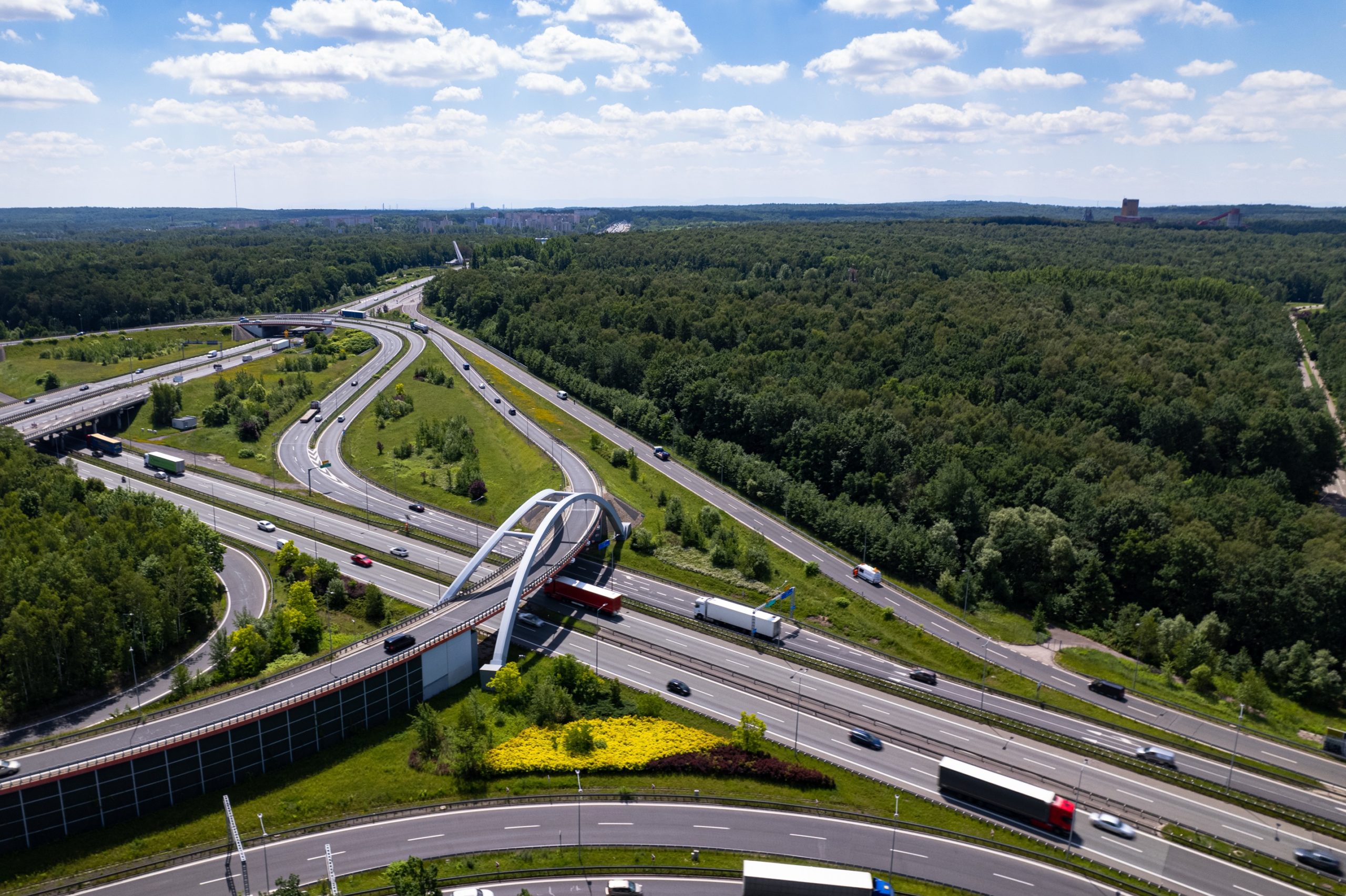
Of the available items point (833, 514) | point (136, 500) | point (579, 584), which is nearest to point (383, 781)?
point (579, 584)

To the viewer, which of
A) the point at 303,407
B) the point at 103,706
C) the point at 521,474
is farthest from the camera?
the point at 303,407

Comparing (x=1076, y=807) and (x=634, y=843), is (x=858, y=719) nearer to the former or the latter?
(x=1076, y=807)

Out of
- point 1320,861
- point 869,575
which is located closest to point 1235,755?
point 1320,861

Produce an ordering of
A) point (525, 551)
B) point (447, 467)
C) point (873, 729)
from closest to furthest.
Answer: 1. point (873, 729)
2. point (525, 551)
3. point (447, 467)


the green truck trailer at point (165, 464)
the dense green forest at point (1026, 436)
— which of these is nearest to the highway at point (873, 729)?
the dense green forest at point (1026, 436)

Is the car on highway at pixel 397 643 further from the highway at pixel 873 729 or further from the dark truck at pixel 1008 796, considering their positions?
the dark truck at pixel 1008 796

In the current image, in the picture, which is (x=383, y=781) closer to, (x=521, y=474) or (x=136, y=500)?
(x=136, y=500)

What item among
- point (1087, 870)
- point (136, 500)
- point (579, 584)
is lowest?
point (1087, 870)
